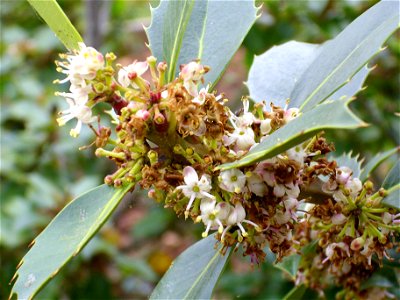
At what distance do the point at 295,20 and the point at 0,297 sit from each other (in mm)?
1684

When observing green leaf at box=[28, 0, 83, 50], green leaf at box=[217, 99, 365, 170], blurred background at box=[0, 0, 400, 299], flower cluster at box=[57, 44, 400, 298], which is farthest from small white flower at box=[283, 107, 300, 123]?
blurred background at box=[0, 0, 400, 299]

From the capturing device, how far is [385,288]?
1.23m

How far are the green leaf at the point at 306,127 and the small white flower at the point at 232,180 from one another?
0.02m

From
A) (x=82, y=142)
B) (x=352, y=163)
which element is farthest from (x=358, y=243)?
(x=82, y=142)

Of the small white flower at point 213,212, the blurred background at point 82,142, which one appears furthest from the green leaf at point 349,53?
the blurred background at point 82,142

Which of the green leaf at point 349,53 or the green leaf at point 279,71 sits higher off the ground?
the green leaf at point 349,53

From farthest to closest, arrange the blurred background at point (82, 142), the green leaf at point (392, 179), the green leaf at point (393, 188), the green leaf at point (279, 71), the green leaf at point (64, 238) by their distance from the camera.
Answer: the blurred background at point (82, 142)
the green leaf at point (279, 71)
the green leaf at point (392, 179)
the green leaf at point (393, 188)
the green leaf at point (64, 238)

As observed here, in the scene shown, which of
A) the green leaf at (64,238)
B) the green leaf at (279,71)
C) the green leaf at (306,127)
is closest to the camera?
the green leaf at (306,127)

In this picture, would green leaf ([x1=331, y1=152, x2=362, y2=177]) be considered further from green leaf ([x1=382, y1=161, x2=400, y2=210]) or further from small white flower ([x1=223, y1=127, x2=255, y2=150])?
small white flower ([x1=223, y1=127, x2=255, y2=150])

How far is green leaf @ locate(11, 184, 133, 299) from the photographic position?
867 mm

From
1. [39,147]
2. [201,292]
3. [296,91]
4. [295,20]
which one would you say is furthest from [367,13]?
[39,147]

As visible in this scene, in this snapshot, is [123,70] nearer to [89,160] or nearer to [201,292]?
[201,292]

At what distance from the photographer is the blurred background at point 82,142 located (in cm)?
244

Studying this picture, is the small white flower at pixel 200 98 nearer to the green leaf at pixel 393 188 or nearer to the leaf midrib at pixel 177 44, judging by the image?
the leaf midrib at pixel 177 44
